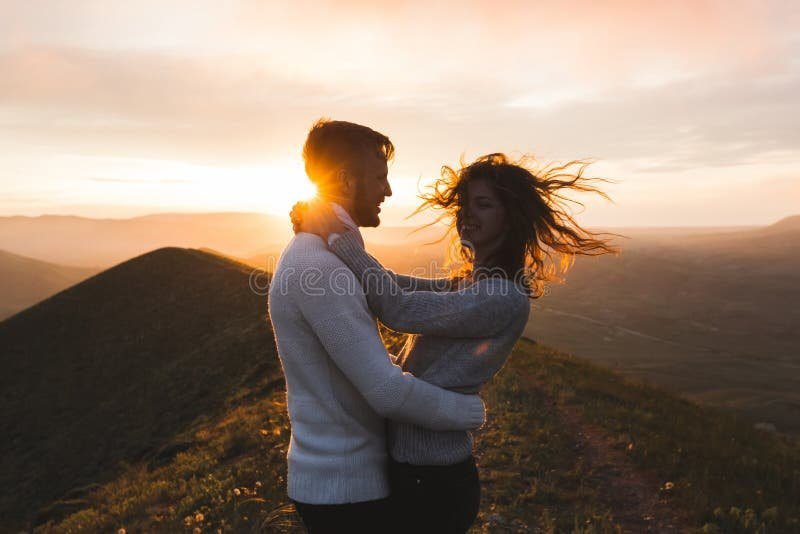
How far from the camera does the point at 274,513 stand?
20.2ft

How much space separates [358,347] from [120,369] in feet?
106

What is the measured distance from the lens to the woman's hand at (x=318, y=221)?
8.98ft

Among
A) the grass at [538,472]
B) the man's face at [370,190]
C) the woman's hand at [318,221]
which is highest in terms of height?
the man's face at [370,190]

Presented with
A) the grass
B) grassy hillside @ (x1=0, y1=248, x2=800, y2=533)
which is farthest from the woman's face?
grassy hillside @ (x1=0, y1=248, x2=800, y2=533)

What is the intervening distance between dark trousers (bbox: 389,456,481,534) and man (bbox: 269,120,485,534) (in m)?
0.08

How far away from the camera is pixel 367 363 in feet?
7.86

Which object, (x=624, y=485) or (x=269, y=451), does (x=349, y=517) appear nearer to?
(x=624, y=485)

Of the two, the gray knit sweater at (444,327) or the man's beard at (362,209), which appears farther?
the man's beard at (362,209)

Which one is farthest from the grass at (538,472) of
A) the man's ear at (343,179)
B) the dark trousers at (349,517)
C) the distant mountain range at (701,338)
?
the distant mountain range at (701,338)

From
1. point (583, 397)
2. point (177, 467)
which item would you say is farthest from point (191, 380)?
point (583, 397)

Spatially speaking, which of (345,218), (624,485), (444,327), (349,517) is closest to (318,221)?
(345,218)

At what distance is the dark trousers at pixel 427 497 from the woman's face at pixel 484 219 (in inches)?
56.2

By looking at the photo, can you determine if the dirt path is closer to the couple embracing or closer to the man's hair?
the couple embracing

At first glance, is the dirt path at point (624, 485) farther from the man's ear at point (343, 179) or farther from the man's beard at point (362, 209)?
the man's ear at point (343, 179)
